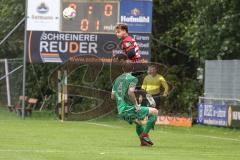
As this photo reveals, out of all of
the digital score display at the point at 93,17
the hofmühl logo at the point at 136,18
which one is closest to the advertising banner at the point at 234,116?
the hofmühl logo at the point at 136,18

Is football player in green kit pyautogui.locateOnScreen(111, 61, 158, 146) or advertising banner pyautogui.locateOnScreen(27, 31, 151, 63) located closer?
football player in green kit pyautogui.locateOnScreen(111, 61, 158, 146)

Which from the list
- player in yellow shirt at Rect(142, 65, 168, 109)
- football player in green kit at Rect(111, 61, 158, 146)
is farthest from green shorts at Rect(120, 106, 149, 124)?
player in yellow shirt at Rect(142, 65, 168, 109)

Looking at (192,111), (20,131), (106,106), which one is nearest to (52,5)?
(106,106)

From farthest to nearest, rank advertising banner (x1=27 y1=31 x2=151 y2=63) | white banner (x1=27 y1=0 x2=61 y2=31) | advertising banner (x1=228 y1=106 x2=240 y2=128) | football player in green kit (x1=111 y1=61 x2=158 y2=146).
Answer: advertising banner (x1=27 y1=31 x2=151 y2=63) < white banner (x1=27 y1=0 x2=61 y2=31) < advertising banner (x1=228 y1=106 x2=240 y2=128) < football player in green kit (x1=111 y1=61 x2=158 y2=146)

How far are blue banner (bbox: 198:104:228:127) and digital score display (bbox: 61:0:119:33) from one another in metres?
4.56

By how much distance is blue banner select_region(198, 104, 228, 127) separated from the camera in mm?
23711

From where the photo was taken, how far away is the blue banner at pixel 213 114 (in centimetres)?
2371

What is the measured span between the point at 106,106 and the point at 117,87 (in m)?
13.3

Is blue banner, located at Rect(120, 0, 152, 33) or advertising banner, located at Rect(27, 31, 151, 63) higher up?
blue banner, located at Rect(120, 0, 152, 33)

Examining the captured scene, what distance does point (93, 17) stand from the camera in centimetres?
2716

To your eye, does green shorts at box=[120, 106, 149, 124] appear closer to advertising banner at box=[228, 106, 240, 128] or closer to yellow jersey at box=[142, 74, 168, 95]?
yellow jersey at box=[142, 74, 168, 95]

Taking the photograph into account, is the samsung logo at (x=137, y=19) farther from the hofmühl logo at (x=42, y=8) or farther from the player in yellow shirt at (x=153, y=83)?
the player in yellow shirt at (x=153, y=83)

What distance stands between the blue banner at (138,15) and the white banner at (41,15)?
2.53 metres

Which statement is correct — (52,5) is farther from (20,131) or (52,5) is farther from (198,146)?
(198,146)
